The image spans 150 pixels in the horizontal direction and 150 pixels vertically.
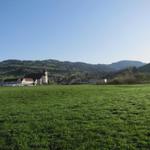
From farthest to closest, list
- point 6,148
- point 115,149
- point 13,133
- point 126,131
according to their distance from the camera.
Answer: point 13,133 → point 126,131 → point 6,148 → point 115,149

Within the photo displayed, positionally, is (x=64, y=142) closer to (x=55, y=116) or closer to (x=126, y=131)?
(x=126, y=131)

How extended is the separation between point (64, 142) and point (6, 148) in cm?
Result: 247

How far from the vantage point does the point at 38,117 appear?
17453 millimetres

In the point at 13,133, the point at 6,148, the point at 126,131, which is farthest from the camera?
the point at 13,133

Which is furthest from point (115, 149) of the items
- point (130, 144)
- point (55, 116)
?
point (55, 116)

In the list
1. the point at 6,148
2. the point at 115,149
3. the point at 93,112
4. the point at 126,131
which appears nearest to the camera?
the point at 115,149

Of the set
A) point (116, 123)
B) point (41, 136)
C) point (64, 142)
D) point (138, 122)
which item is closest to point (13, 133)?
point (41, 136)

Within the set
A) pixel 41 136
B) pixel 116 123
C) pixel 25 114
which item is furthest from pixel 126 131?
pixel 25 114

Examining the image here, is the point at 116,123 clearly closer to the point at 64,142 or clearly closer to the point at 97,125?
the point at 97,125

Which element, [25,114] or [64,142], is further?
[25,114]

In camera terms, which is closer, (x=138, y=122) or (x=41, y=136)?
(x=41, y=136)

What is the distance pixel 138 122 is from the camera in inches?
582

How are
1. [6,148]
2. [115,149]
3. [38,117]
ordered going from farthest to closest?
[38,117]
[6,148]
[115,149]

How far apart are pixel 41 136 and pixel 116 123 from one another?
4.14 meters
